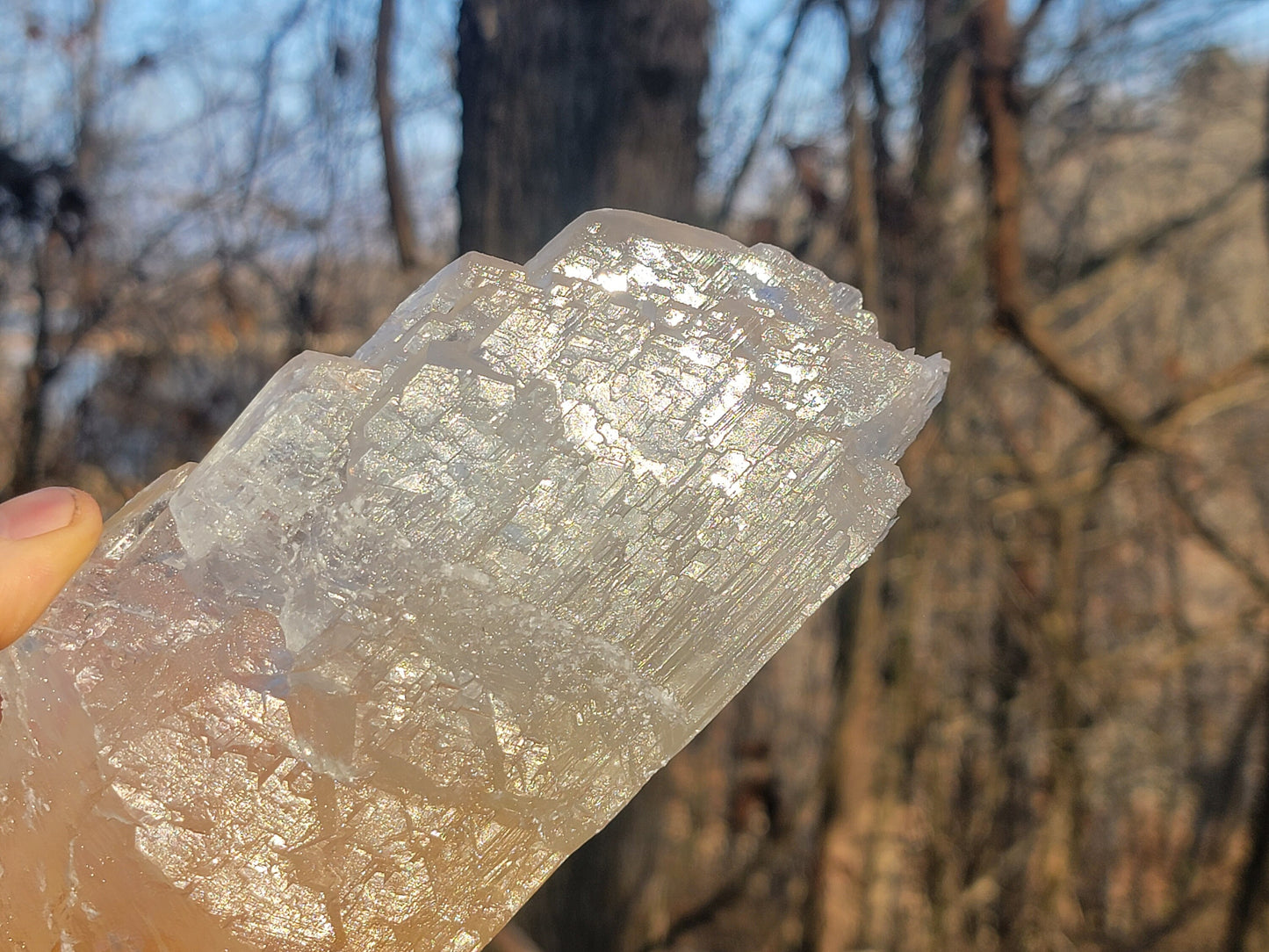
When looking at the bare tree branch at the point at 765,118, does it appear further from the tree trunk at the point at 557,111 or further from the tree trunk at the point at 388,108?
the tree trunk at the point at 388,108

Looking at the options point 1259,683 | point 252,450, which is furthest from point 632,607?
point 1259,683

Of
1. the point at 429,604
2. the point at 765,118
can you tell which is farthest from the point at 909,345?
the point at 429,604

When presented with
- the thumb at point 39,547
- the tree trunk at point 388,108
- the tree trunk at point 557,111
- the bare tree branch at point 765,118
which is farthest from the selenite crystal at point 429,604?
the bare tree branch at point 765,118

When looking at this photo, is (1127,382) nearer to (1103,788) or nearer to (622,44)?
(1103,788)

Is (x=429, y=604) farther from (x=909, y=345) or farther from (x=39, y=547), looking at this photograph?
(x=909, y=345)

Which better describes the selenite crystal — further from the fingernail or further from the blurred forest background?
the blurred forest background

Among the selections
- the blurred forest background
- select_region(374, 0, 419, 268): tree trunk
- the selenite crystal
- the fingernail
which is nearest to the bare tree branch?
the blurred forest background
